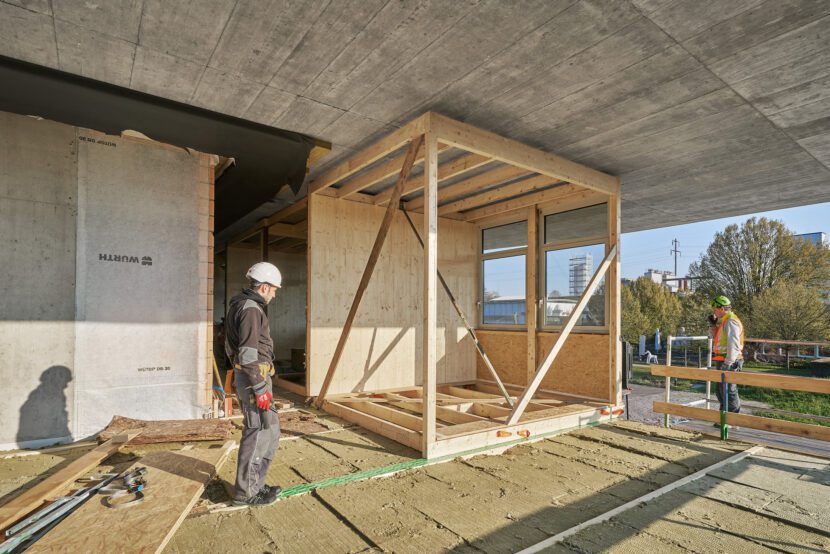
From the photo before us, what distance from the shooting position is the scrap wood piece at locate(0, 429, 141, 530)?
8.41 ft

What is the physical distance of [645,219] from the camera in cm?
830

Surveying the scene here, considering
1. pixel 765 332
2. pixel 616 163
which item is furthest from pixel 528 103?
pixel 765 332

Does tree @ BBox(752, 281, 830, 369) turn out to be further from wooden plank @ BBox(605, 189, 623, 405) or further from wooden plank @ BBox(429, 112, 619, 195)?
wooden plank @ BBox(429, 112, 619, 195)

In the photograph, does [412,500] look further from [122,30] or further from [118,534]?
[122,30]

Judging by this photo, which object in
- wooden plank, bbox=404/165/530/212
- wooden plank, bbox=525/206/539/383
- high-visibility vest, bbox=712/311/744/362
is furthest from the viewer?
wooden plank, bbox=525/206/539/383

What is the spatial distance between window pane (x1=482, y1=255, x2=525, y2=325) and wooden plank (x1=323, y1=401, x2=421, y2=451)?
11.4 ft

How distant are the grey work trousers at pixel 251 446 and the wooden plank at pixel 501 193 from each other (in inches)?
175

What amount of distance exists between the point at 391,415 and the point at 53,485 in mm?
2991

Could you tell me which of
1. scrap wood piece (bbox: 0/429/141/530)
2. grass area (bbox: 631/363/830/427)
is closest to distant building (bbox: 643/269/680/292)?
grass area (bbox: 631/363/830/427)

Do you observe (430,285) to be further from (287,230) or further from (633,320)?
(633,320)

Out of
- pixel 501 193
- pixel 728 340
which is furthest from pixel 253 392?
pixel 728 340

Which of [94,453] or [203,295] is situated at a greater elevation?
[203,295]

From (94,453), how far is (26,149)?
2.83 m

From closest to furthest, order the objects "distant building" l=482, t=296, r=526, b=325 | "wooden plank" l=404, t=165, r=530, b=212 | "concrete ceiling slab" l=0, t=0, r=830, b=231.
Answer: "concrete ceiling slab" l=0, t=0, r=830, b=231 → "wooden plank" l=404, t=165, r=530, b=212 → "distant building" l=482, t=296, r=526, b=325
